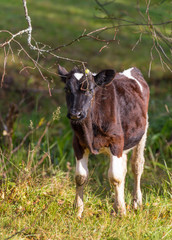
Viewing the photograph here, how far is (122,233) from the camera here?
3.92 metres

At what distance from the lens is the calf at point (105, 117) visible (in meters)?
3.80

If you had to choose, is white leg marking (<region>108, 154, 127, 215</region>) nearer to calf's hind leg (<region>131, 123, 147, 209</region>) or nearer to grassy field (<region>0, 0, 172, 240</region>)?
grassy field (<region>0, 0, 172, 240</region>)

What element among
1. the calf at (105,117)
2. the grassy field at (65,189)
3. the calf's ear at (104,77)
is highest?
the calf's ear at (104,77)

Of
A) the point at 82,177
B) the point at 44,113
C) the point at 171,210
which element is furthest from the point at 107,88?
the point at 44,113

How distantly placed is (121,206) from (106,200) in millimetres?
342

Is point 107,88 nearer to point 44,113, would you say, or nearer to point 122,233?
point 122,233

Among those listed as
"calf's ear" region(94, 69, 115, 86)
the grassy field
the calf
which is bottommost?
the grassy field

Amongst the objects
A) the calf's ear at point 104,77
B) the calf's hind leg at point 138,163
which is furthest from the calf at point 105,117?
the calf's hind leg at point 138,163

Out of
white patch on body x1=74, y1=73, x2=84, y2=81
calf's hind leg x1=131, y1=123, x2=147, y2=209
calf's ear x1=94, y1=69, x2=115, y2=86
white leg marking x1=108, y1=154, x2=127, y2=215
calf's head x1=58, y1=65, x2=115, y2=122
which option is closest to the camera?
calf's head x1=58, y1=65, x2=115, y2=122

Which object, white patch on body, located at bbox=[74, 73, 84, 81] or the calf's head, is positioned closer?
the calf's head

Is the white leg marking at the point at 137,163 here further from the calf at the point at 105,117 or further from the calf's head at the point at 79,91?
the calf's head at the point at 79,91

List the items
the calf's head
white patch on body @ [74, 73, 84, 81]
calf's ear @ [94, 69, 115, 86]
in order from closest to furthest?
the calf's head → white patch on body @ [74, 73, 84, 81] → calf's ear @ [94, 69, 115, 86]

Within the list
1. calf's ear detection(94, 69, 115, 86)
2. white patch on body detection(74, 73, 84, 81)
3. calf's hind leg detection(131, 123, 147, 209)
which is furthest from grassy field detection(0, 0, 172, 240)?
calf's ear detection(94, 69, 115, 86)

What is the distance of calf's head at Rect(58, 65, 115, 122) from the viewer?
371 centimetres
